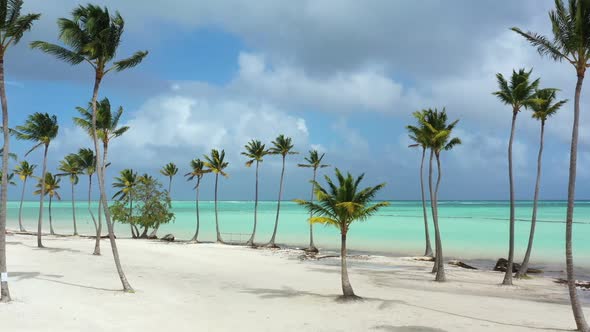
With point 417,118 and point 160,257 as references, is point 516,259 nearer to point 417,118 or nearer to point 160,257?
point 417,118

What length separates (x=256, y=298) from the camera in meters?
19.1

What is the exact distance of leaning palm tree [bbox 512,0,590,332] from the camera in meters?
13.3

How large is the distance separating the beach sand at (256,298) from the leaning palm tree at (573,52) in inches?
69.1

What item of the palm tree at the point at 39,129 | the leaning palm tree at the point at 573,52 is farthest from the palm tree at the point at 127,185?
the leaning palm tree at the point at 573,52

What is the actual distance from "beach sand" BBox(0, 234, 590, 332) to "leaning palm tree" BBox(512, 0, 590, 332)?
1.76 metres

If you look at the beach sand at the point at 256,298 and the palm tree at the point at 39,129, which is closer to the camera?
the beach sand at the point at 256,298

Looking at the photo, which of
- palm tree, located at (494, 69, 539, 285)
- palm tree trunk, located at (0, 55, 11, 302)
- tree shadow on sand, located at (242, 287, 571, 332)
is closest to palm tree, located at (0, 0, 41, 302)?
palm tree trunk, located at (0, 55, 11, 302)

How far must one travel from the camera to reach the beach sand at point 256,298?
14.3m

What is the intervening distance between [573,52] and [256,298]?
15374mm

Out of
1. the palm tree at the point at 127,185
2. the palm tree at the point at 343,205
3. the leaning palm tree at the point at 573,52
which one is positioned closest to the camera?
the leaning palm tree at the point at 573,52

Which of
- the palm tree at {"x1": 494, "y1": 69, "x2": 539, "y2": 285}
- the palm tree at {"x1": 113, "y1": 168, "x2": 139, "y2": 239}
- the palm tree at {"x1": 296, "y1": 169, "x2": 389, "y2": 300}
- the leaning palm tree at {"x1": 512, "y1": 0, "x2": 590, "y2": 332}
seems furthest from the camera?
the palm tree at {"x1": 113, "y1": 168, "x2": 139, "y2": 239}

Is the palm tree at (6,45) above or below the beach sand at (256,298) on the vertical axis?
above

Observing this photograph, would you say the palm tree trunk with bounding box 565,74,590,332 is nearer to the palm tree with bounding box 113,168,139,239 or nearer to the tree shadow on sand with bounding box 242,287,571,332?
the tree shadow on sand with bounding box 242,287,571,332

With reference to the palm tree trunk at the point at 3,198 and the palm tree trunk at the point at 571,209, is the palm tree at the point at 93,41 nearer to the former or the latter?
the palm tree trunk at the point at 3,198
